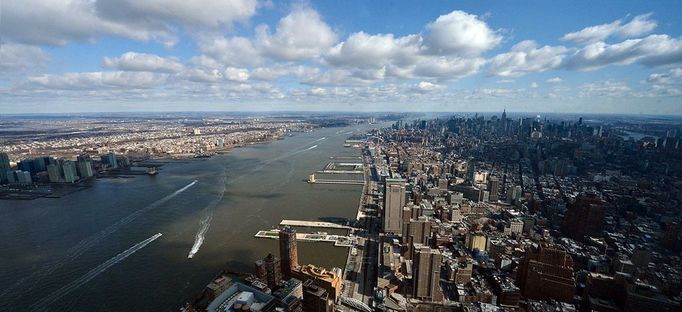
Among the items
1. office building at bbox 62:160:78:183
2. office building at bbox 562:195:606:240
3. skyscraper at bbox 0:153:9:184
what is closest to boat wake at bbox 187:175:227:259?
office building at bbox 62:160:78:183

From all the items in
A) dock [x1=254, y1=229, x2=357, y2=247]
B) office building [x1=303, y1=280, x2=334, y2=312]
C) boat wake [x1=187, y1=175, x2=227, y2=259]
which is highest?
office building [x1=303, y1=280, x2=334, y2=312]

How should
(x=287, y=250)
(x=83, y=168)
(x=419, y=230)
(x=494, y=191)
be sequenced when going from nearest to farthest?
(x=287, y=250) → (x=419, y=230) → (x=494, y=191) → (x=83, y=168)

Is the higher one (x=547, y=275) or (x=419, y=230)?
(x=419, y=230)

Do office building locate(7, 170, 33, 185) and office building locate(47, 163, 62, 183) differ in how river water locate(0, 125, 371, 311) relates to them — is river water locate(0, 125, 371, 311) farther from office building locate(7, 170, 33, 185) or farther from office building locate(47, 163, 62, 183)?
office building locate(7, 170, 33, 185)

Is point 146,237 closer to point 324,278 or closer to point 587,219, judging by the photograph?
point 324,278

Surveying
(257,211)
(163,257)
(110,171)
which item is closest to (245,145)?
(110,171)

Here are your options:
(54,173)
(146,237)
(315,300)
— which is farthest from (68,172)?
(315,300)

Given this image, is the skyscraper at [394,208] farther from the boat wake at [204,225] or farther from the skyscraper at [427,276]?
the boat wake at [204,225]
